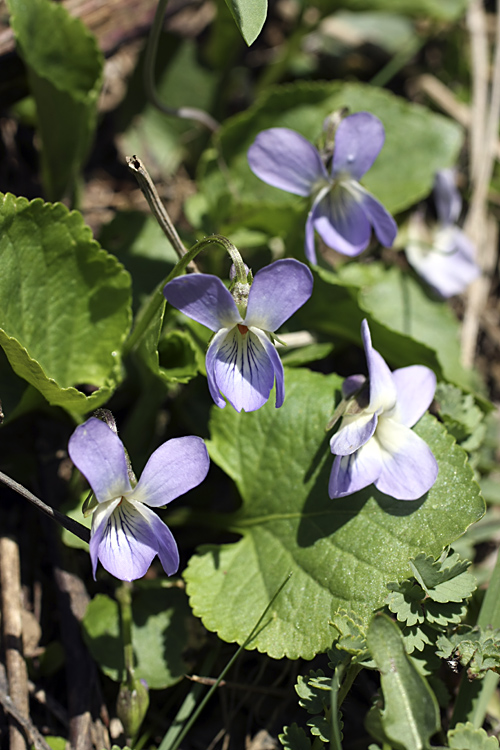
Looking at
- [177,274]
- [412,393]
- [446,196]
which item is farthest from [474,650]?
[446,196]

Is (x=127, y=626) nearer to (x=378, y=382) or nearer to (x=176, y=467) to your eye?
(x=176, y=467)

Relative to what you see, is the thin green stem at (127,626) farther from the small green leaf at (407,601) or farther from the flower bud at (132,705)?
the small green leaf at (407,601)

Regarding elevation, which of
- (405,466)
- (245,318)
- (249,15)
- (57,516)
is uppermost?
(249,15)

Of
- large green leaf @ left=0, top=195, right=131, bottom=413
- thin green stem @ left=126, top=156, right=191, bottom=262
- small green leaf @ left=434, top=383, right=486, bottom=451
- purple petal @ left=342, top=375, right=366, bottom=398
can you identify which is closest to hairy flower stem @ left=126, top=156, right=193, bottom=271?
thin green stem @ left=126, top=156, right=191, bottom=262

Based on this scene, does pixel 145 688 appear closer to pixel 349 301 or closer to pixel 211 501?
pixel 211 501

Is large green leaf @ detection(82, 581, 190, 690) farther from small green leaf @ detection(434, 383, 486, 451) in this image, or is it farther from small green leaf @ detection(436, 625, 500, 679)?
small green leaf @ detection(434, 383, 486, 451)

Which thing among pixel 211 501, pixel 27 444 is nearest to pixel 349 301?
pixel 211 501
